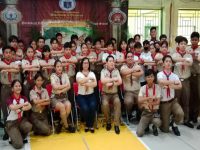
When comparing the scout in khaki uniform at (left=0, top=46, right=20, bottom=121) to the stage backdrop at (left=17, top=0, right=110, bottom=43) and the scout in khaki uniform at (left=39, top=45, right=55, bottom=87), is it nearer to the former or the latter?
the scout in khaki uniform at (left=39, top=45, right=55, bottom=87)

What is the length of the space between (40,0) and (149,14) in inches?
135

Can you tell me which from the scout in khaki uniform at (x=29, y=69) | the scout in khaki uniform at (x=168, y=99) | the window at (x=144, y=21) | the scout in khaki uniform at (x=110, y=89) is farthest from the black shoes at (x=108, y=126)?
the window at (x=144, y=21)

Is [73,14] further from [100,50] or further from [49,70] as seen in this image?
[49,70]

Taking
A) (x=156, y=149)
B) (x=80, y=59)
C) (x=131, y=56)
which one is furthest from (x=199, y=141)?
(x=80, y=59)

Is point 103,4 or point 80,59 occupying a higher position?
point 103,4

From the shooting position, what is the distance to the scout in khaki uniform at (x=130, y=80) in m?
5.49

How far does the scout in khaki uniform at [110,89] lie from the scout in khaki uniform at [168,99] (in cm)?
71

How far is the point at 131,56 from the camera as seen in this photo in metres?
5.50

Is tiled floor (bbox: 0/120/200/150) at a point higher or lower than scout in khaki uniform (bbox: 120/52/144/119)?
lower

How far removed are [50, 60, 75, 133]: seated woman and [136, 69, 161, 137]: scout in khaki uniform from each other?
1.16m

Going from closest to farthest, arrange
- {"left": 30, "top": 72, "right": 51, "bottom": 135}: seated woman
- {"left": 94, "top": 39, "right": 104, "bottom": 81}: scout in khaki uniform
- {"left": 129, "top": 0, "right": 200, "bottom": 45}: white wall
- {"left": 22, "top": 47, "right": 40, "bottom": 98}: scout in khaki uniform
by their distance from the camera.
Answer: {"left": 30, "top": 72, "right": 51, "bottom": 135}: seated woman, {"left": 22, "top": 47, "right": 40, "bottom": 98}: scout in khaki uniform, {"left": 94, "top": 39, "right": 104, "bottom": 81}: scout in khaki uniform, {"left": 129, "top": 0, "right": 200, "bottom": 45}: white wall

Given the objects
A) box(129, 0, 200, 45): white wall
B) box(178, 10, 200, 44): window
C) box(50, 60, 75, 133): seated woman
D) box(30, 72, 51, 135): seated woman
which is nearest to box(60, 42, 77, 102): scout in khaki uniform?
box(50, 60, 75, 133): seated woman

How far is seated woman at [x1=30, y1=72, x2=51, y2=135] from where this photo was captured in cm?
496

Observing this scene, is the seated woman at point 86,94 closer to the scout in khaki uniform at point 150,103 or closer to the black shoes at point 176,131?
the scout in khaki uniform at point 150,103
